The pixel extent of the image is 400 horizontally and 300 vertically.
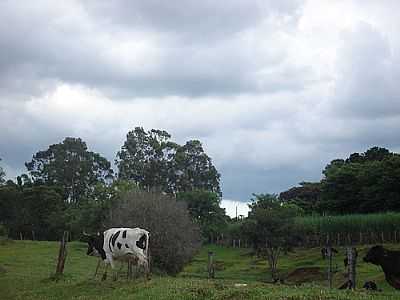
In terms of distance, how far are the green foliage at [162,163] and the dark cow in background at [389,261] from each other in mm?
73393

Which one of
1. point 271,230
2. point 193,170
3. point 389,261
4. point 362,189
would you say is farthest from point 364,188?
point 389,261

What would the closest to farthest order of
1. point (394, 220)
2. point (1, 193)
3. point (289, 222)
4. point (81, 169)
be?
point (289, 222) < point (394, 220) < point (1, 193) < point (81, 169)

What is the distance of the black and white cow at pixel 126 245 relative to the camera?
2214 centimetres

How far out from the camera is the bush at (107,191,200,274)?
3444 centimetres

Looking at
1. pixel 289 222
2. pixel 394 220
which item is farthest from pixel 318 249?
pixel 289 222

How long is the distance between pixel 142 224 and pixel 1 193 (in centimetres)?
4814

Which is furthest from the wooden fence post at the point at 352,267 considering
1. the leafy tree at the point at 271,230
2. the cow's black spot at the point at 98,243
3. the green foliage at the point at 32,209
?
the green foliage at the point at 32,209

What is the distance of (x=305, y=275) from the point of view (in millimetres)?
43188

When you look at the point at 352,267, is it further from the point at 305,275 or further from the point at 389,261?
the point at 305,275

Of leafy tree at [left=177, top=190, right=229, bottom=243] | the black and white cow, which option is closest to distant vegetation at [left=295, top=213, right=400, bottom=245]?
leafy tree at [left=177, top=190, right=229, bottom=243]

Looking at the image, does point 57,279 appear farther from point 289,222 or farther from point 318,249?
point 318,249

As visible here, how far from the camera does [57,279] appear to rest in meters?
24.4

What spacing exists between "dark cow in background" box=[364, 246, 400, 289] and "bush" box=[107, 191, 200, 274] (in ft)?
55.4

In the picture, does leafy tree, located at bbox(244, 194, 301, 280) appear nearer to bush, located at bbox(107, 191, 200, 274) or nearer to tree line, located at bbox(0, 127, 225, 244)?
bush, located at bbox(107, 191, 200, 274)
